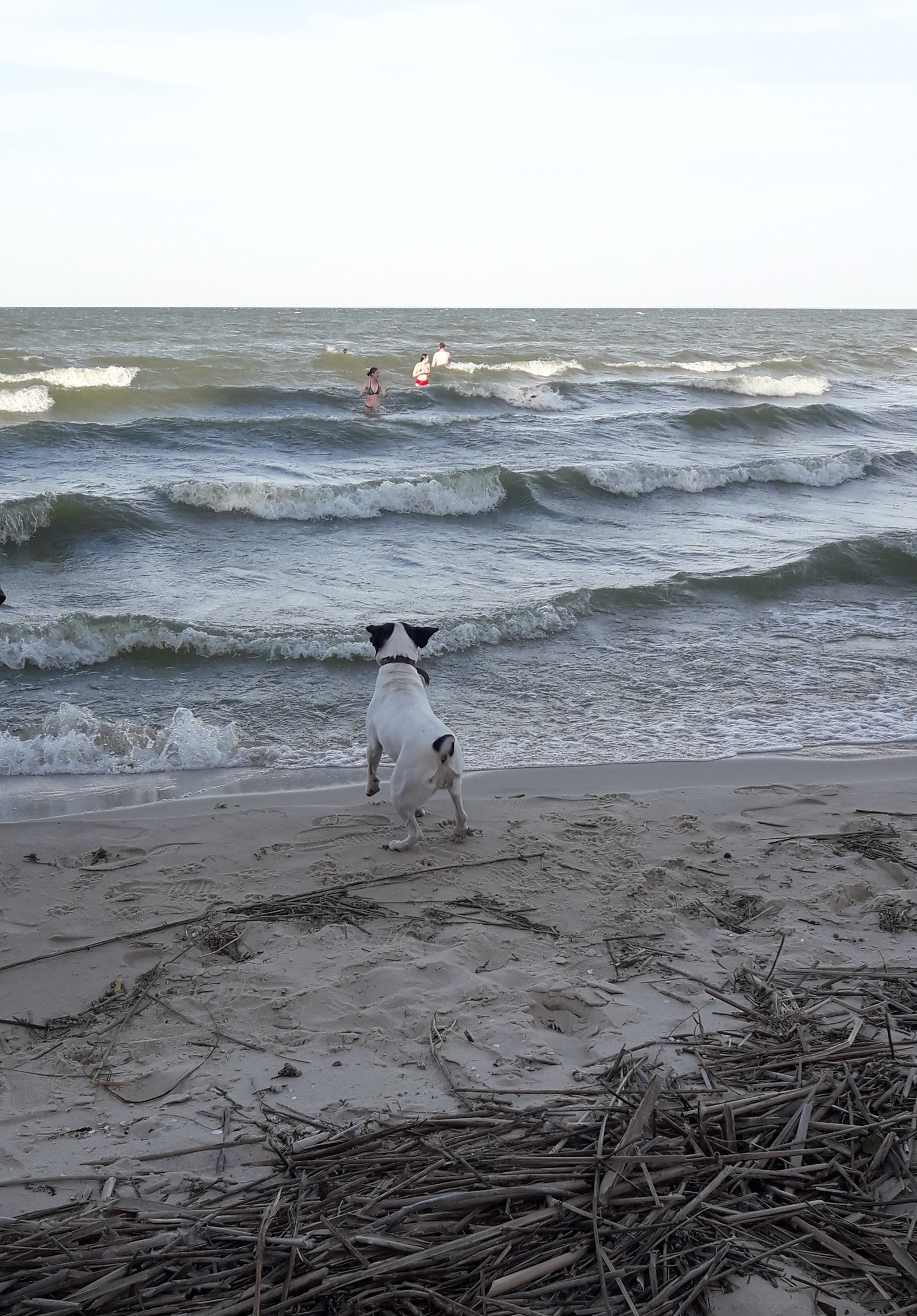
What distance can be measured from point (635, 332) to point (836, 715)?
45.6 meters

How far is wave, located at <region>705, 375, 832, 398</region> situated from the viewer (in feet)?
92.6

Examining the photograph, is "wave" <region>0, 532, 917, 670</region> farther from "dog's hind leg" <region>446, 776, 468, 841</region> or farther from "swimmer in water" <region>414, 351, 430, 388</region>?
"swimmer in water" <region>414, 351, 430, 388</region>

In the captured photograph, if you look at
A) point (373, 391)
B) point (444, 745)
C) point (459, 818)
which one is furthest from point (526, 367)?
point (444, 745)

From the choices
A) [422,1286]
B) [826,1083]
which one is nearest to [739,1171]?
[826,1083]

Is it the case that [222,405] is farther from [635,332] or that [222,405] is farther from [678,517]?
[635,332]

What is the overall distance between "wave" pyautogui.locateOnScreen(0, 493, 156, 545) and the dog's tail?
8381mm

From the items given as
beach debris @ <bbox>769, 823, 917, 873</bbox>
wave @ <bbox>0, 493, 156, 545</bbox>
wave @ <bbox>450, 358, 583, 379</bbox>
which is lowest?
beach debris @ <bbox>769, 823, 917, 873</bbox>

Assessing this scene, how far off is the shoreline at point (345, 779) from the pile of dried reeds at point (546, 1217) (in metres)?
3.29

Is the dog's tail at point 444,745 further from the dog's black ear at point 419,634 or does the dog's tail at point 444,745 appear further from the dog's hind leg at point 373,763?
the dog's black ear at point 419,634

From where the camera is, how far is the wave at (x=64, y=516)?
37.6 feet

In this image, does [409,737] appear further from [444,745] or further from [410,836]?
[410,836]

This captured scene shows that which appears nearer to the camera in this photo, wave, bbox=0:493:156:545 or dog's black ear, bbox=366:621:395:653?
dog's black ear, bbox=366:621:395:653

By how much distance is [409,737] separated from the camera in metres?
4.89

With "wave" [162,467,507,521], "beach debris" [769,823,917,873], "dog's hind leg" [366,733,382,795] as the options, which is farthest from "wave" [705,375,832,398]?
"dog's hind leg" [366,733,382,795]
